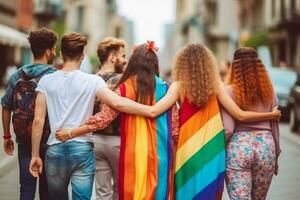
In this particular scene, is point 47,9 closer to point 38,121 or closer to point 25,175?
point 25,175

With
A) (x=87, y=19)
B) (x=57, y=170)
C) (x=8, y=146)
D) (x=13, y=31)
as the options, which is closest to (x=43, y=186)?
(x=8, y=146)

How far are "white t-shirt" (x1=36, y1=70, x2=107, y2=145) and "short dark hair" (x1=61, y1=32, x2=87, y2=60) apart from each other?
0.12 meters

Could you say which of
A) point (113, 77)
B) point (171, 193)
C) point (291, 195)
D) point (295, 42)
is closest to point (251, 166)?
point (171, 193)

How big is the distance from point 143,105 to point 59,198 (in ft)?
2.92

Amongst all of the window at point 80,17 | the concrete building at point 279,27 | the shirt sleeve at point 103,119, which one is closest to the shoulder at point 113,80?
the shirt sleeve at point 103,119

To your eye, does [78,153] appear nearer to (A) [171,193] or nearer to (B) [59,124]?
(B) [59,124]

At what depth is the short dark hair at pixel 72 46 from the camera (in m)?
5.20

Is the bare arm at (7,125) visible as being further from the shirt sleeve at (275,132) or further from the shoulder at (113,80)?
the shirt sleeve at (275,132)

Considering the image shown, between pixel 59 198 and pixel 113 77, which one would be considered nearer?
pixel 59 198

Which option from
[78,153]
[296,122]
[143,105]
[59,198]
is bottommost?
[296,122]

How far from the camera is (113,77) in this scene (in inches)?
245

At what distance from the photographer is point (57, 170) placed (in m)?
5.27

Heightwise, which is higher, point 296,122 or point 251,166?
point 251,166

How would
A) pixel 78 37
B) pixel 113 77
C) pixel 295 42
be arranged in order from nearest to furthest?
pixel 78 37, pixel 113 77, pixel 295 42
